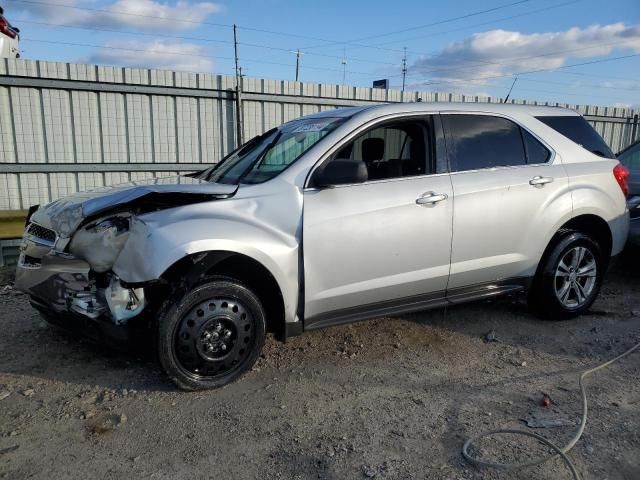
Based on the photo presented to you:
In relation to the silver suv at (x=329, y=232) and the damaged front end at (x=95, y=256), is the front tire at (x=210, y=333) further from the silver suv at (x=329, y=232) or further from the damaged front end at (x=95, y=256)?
the damaged front end at (x=95, y=256)

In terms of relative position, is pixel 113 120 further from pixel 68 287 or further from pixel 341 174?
pixel 341 174

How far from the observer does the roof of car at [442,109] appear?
12.8ft

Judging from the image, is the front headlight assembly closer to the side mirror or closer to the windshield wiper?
the windshield wiper

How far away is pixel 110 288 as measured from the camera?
318cm

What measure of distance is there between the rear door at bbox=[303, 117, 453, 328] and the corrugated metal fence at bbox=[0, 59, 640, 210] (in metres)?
5.14

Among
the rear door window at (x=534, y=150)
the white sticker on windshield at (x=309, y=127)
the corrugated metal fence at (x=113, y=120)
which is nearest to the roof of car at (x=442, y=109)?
the white sticker on windshield at (x=309, y=127)

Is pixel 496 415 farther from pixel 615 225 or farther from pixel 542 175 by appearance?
pixel 615 225

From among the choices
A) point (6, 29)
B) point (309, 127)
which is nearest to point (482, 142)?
point (309, 127)

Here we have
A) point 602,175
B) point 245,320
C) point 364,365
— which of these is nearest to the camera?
point 245,320

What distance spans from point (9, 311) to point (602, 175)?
18.8 feet

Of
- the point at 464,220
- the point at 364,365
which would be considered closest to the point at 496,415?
the point at 364,365

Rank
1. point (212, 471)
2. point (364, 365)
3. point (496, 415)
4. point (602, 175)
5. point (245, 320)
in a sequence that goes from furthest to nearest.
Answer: point (602, 175) < point (364, 365) < point (245, 320) < point (496, 415) < point (212, 471)

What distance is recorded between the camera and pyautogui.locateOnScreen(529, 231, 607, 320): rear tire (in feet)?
14.6

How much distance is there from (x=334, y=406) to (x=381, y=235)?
121 cm
